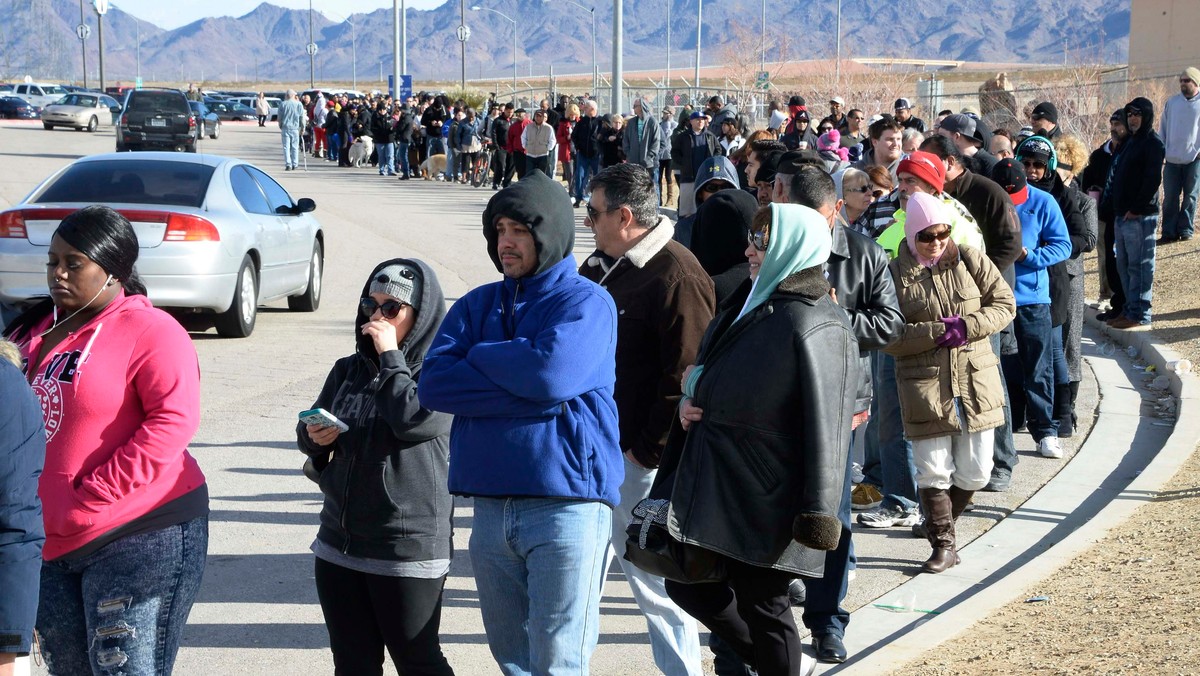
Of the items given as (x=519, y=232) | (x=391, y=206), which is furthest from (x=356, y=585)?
(x=391, y=206)

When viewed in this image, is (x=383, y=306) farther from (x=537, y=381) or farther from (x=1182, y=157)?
(x=1182, y=157)

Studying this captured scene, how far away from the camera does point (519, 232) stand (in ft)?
13.2

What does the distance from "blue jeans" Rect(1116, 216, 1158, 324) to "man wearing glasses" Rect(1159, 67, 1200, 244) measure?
2.94 meters

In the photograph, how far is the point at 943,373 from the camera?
6598 millimetres

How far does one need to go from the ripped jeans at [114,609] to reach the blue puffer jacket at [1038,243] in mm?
6026

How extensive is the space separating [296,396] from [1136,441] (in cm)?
592

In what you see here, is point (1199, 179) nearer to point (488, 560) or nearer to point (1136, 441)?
point (1136, 441)

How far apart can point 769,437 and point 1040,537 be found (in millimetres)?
3559

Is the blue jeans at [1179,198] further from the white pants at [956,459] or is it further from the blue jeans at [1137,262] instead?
the white pants at [956,459]

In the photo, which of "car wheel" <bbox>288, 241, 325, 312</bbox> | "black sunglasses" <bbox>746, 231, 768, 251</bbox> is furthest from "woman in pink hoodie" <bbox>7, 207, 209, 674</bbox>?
"car wheel" <bbox>288, 241, 325, 312</bbox>

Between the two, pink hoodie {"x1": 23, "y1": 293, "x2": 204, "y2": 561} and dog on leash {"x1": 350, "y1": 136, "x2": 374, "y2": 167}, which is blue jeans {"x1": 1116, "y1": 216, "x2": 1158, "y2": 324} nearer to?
pink hoodie {"x1": 23, "y1": 293, "x2": 204, "y2": 561}

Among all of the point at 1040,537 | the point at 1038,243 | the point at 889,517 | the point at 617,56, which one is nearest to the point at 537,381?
the point at 889,517

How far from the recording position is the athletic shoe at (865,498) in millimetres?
7715

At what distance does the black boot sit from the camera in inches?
366
